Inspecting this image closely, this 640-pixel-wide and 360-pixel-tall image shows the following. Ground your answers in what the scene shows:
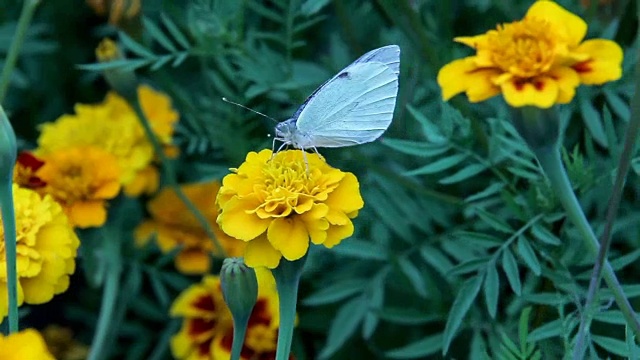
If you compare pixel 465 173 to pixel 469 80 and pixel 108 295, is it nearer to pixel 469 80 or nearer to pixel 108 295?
pixel 469 80

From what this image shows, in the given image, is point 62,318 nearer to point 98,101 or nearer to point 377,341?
point 98,101

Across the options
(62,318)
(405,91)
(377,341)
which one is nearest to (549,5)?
(405,91)

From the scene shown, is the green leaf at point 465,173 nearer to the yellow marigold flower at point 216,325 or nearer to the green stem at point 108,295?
the yellow marigold flower at point 216,325

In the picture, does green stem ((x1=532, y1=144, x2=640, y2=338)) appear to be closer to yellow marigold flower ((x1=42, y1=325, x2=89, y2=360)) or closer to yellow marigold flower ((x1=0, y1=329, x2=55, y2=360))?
yellow marigold flower ((x1=0, y1=329, x2=55, y2=360))

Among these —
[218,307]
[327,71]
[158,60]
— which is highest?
[158,60]

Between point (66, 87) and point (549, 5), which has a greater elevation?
point (549, 5)

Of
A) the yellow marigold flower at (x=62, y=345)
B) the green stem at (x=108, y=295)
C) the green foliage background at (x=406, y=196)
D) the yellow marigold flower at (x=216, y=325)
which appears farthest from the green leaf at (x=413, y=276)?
the yellow marigold flower at (x=62, y=345)

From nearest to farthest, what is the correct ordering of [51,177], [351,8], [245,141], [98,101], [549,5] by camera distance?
[549,5]
[51,177]
[245,141]
[351,8]
[98,101]
